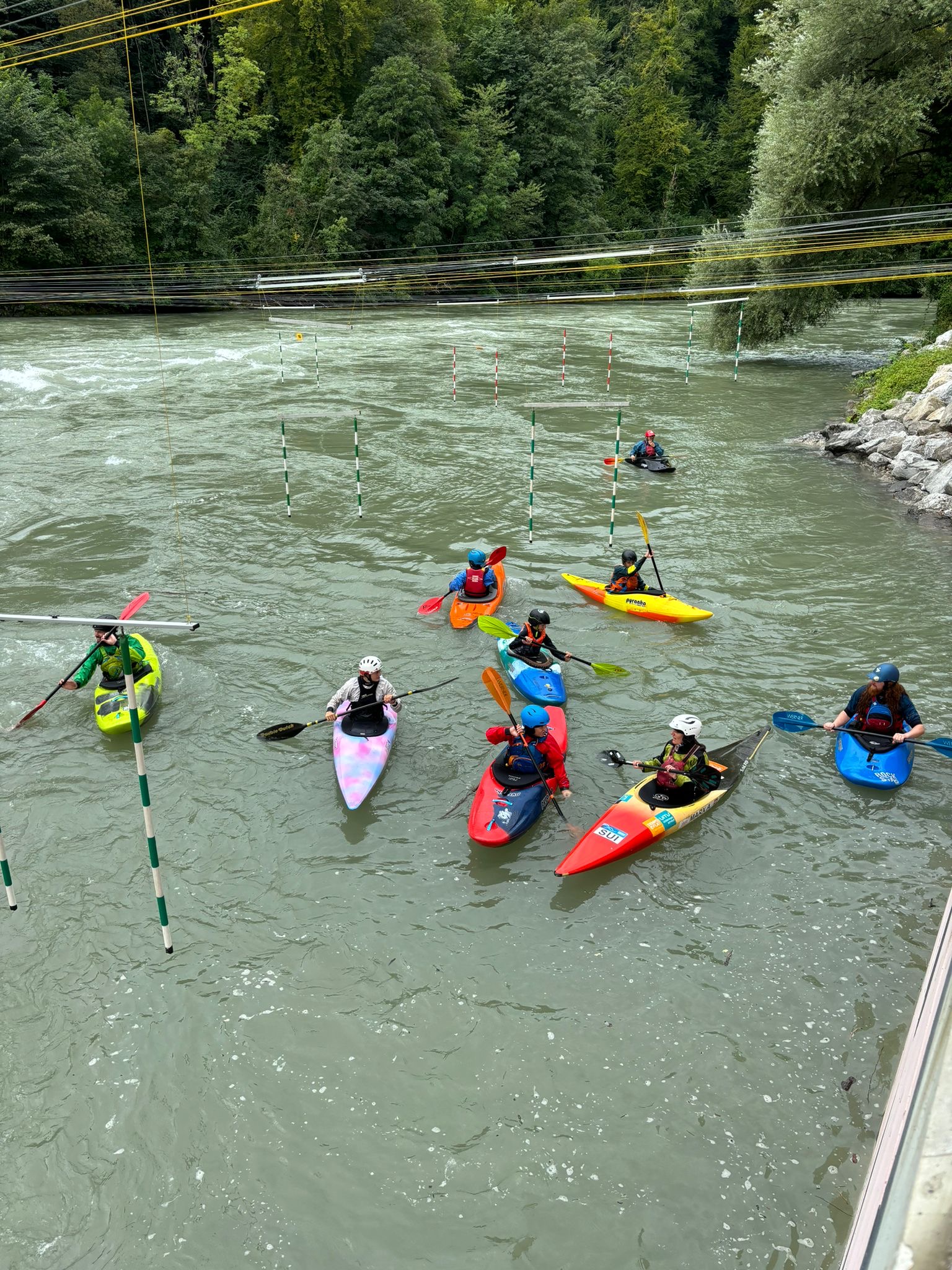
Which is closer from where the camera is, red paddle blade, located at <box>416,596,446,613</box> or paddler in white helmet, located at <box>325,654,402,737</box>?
paddler in white helmet, located at <box>325,654,402,737</box>

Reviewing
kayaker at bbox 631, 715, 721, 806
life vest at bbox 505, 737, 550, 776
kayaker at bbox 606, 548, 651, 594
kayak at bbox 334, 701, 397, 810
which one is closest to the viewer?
kayaker at bbox 631, 715, 721, 806

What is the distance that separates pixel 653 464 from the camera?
48.4ft

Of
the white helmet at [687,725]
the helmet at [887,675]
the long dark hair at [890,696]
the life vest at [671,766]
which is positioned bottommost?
the life vest at [671,766]

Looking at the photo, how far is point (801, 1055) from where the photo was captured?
4770mm

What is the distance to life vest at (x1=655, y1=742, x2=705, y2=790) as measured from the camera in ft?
20.9

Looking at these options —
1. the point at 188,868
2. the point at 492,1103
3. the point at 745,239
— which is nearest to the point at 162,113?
the point at 745,239

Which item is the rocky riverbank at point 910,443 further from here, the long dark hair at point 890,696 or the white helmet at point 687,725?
the white helmet at point 687,725

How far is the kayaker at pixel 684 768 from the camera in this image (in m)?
6.36

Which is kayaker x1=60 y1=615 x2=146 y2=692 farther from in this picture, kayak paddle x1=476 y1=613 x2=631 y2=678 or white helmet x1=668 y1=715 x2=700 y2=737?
white helmet x1=668 y1=715 x2=700 y2=737

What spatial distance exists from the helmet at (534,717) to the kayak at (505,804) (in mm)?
339

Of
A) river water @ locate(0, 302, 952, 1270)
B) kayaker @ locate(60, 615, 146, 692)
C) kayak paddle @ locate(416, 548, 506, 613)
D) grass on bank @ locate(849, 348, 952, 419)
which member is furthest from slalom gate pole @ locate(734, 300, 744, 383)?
kayaker @ locate(60, 615, 146, 692)

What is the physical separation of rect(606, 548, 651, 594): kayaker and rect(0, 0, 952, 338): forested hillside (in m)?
15.3

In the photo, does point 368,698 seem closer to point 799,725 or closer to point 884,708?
point 799,725

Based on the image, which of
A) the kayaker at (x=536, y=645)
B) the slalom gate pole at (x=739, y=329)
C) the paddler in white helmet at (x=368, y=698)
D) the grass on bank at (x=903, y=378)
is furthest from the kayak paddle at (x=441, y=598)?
the slalom gate pole at (x=739, y=329)
